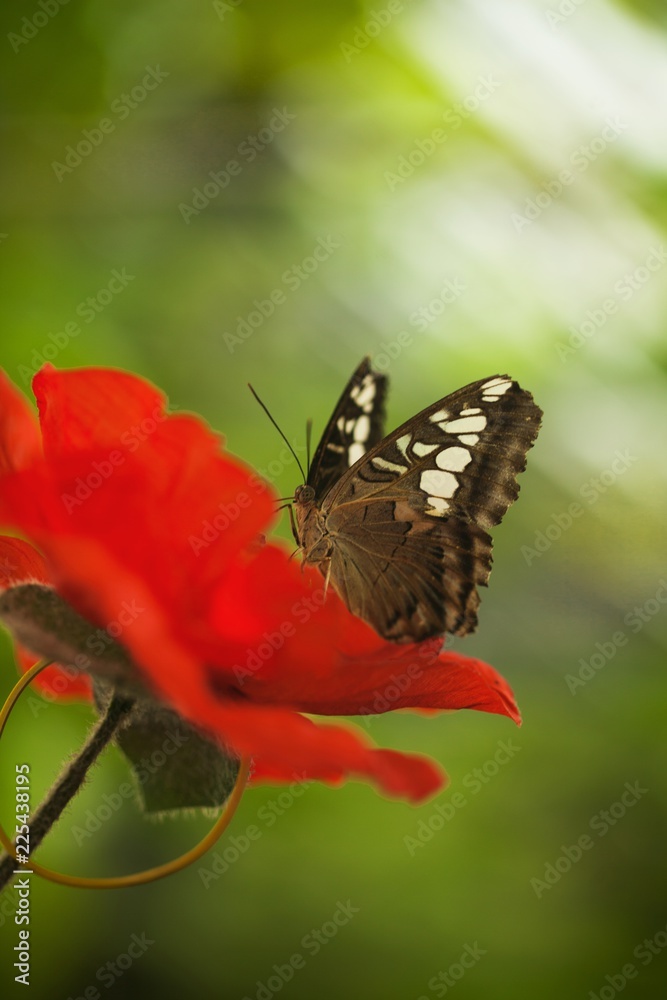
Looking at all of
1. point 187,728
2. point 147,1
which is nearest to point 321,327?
point 147,1

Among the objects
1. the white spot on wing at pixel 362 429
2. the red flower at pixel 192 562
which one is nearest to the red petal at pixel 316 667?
the red flower at pixel 192 562

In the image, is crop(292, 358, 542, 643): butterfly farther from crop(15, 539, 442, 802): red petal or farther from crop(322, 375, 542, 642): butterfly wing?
crop(15, 539, 442, 802): red petal

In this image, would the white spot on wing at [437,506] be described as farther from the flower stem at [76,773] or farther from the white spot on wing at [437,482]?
the flower stem at [76,773]

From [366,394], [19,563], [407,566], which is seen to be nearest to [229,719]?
[19,563]

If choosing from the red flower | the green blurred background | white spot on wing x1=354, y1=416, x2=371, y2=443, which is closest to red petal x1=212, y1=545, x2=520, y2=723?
the red flower

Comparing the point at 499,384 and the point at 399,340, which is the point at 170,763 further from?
the point at 399,340

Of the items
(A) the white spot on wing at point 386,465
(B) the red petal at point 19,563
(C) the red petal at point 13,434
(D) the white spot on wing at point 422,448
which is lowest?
(B) the red petal at point 19,563

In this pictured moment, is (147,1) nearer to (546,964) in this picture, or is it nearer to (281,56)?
(281,56)

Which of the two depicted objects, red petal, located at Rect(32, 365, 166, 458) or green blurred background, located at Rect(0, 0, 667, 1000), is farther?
green blurred background, located at Rect(0, 0, 667, 1000)
